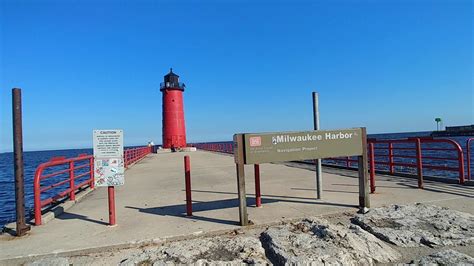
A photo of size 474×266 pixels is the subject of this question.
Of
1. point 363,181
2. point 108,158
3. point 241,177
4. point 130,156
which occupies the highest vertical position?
point 108,158

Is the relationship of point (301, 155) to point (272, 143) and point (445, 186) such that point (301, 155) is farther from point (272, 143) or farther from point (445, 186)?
point (445, 186)

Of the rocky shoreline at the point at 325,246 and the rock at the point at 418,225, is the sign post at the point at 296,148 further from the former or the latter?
the rocky shoreline at the point at 325,246

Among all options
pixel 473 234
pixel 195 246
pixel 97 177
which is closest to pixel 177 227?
pixel 195 246

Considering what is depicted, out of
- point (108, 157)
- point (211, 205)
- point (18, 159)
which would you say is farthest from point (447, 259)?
point (18, 159)

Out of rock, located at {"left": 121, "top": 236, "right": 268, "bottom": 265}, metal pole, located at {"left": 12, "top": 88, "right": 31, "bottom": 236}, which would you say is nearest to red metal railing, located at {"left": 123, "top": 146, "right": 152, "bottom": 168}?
metal pole, located at {"left": 12, "top": 88, "right": 31, "bottom": 236}

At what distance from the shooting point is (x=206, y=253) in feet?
13.2

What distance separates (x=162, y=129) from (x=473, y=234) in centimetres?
3574

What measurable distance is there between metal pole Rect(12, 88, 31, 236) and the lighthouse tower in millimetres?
31886

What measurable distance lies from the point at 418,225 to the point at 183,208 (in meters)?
4.00

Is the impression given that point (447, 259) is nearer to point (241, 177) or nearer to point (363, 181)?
point (363, 181)

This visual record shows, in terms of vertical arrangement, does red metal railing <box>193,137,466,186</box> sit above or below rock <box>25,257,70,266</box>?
above

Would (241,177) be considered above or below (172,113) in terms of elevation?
below

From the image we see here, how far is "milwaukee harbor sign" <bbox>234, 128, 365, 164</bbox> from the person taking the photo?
18.1 feet

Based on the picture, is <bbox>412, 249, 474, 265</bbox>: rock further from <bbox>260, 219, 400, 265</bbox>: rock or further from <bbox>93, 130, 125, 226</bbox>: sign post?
<bbox>93, 130, 125, 226</bbox>: sign post
